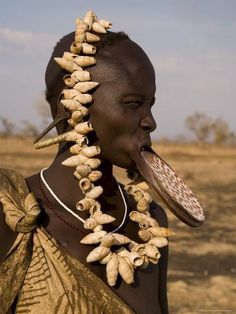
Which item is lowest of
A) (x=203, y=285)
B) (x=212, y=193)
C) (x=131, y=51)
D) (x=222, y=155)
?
(x=222, y=155)

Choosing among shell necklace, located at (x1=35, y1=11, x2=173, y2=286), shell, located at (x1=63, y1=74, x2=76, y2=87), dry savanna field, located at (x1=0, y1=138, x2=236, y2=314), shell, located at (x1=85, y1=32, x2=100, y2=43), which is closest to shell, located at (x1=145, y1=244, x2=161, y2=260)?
shell necklace, located at (x1=35, y1=11, x2=173, y2=286)

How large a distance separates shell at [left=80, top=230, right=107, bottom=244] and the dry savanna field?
455 centimetres

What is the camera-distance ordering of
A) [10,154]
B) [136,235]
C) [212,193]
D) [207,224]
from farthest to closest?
1. [10,154]
2. [212,193]
3. [207,224]
4. [136,235]

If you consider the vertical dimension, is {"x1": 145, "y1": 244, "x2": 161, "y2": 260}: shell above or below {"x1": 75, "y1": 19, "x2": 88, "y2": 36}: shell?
below

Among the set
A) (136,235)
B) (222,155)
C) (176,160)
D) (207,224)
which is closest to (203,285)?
(207,224)

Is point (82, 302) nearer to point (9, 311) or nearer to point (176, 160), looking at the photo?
point (9, 311)

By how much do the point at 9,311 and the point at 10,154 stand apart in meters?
25.9

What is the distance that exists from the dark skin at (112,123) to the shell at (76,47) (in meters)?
0.07

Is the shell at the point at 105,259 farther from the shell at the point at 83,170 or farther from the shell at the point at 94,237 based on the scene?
the shell at the point at 83,170

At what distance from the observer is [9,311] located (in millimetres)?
2391

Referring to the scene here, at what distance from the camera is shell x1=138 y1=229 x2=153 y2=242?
2.68m

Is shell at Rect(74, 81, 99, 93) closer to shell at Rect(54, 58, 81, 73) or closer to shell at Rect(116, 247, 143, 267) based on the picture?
shell at Rect(54, 58, 81, 73)

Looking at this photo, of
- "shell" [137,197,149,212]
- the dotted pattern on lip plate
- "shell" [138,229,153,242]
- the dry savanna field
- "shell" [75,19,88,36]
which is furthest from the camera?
the dry savanna field

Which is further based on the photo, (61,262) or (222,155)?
(222,155)
